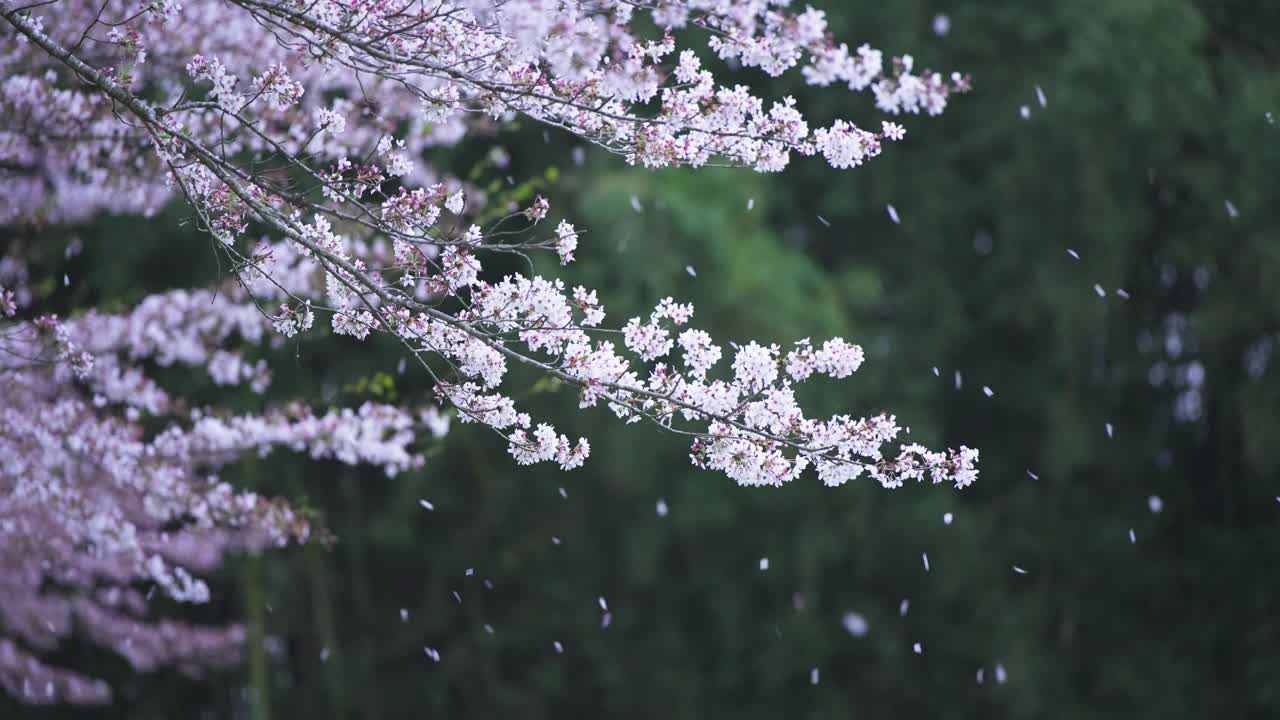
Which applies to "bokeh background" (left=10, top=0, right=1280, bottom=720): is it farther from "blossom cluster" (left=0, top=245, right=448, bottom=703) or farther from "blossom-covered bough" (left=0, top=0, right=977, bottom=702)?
"blossom-covered bough" (left=0, top=0, right=977, bottom=702)

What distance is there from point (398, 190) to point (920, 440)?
608 centimetres

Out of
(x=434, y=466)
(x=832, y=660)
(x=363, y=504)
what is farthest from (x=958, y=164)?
(x=363, y=504)

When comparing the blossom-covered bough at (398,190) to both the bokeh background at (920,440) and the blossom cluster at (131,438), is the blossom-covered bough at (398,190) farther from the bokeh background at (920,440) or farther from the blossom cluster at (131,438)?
the bokeh background at (920,440)

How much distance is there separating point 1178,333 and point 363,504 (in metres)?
6.49

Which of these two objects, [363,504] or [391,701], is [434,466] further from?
[391,701]

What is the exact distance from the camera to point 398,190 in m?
2.74

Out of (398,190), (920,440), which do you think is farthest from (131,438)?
(920,440)

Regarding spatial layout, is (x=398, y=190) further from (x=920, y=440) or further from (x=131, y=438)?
(x=920, y=440)

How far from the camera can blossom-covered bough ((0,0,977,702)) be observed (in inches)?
94.3

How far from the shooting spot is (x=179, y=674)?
10.4 m

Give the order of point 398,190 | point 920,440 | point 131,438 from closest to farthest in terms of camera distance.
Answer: point 398,190
point 131,438
point 920,440

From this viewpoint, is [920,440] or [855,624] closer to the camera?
[920,440]

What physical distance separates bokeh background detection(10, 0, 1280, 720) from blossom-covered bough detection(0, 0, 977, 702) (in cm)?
351

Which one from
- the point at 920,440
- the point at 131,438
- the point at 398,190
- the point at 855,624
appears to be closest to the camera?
the point at 398,190
